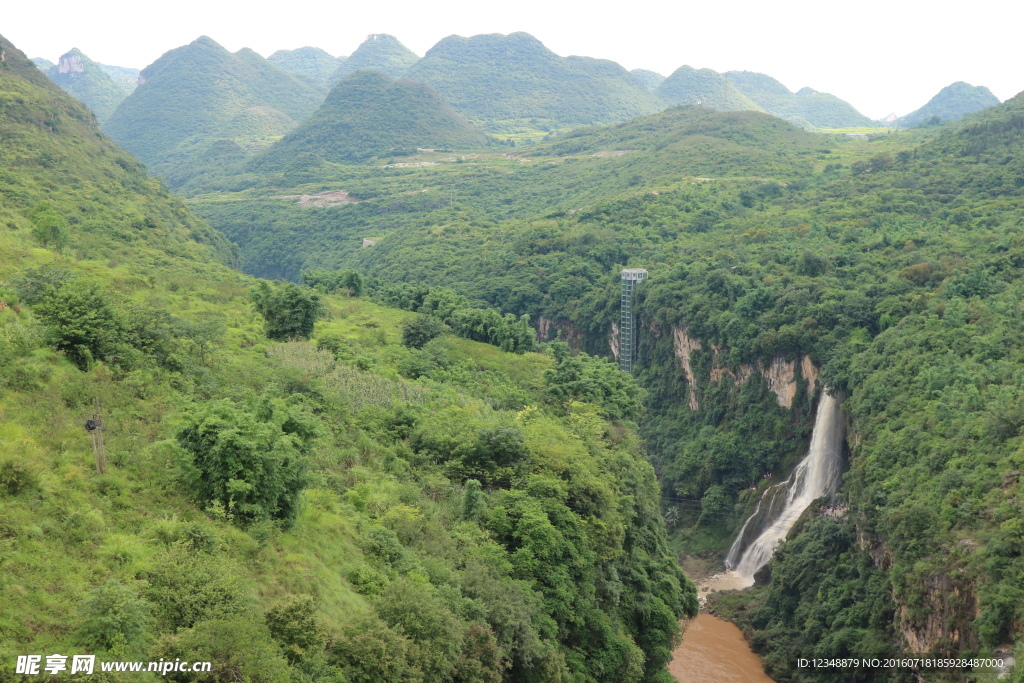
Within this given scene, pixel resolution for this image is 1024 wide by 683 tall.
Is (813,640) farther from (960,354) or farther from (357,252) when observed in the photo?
(357,252)

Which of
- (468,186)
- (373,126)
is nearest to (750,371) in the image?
(468,186)

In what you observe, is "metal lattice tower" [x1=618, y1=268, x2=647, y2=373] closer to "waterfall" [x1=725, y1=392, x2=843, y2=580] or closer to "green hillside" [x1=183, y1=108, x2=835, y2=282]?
"green hillside" [x1=183, y1=108, x2=835, y2=282]

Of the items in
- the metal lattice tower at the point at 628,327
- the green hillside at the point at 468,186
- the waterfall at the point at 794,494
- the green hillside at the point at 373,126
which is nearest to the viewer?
the waterfall at the point at 794,494

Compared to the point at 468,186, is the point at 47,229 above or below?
below

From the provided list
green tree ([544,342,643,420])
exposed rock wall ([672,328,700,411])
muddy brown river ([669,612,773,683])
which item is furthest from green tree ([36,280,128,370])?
exposed rock wall ([672,328,700,411])

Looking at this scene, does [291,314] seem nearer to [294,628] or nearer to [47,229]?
[47,229]

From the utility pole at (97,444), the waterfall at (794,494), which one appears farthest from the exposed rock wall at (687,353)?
the utility pole at (97,444)

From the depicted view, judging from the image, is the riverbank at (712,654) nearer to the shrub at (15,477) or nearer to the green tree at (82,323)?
the green tree at (82,323)
